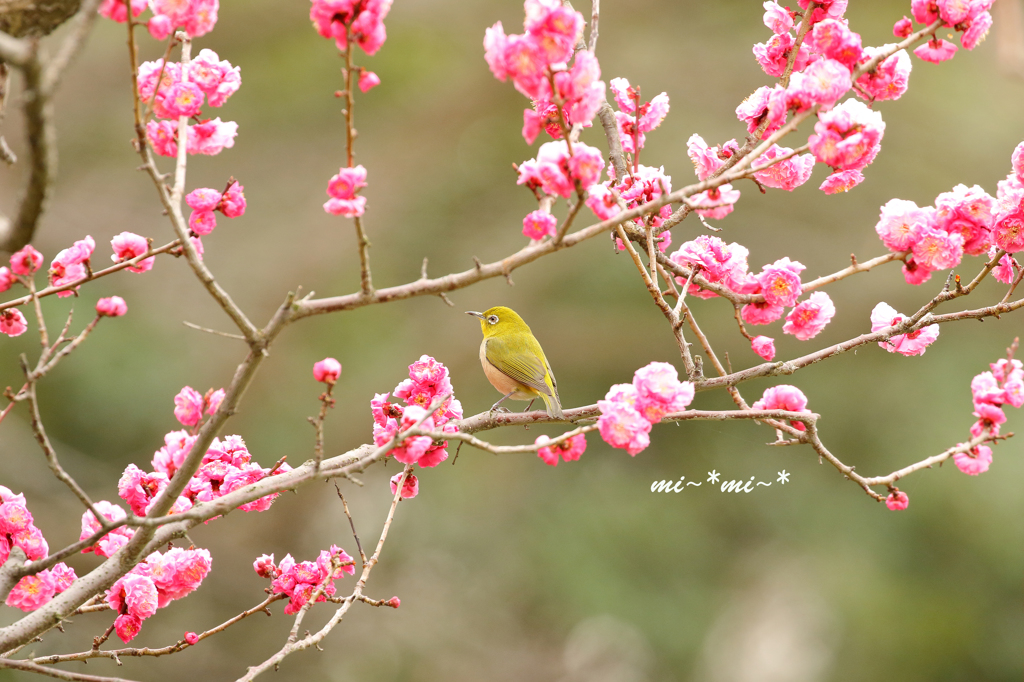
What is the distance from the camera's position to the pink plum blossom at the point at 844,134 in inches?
55.4

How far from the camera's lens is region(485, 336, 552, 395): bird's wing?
8.96 feet

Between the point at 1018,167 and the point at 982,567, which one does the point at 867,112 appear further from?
the point at 982,567

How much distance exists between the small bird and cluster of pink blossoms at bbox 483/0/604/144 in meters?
1.44

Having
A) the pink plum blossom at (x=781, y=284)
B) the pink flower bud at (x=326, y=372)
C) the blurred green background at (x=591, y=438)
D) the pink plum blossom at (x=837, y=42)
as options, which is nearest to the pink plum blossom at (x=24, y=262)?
the pink flower bud at (x=326, y=372)

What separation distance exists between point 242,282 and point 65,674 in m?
7.23

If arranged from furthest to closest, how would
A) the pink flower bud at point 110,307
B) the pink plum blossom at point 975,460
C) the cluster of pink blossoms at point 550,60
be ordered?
the pink plum blossom at point 975,460 < the pink flower bud at point 110,307 < the cluster of pink blossoms at point 550,60

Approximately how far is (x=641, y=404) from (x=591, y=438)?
5797 mm

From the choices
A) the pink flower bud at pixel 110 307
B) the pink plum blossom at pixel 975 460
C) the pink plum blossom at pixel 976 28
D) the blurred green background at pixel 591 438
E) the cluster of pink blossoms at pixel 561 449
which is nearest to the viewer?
the cluster of pink blossoms at pixel 561 449

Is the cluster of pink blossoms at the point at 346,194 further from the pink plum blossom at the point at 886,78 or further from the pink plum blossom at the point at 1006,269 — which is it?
the pink plum blossom at the point at 1006,269

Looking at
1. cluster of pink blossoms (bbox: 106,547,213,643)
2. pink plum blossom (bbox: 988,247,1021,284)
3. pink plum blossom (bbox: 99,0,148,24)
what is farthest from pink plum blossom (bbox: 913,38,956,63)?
cluster of pink blossoms (bbox: 106,547,213,643)

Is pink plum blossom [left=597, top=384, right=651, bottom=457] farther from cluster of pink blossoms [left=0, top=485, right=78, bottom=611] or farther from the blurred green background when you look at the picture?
the blurred green background

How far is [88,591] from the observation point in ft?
4.34

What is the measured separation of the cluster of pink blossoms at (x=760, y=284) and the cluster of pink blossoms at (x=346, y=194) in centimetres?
76

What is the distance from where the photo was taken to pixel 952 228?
1.60m
